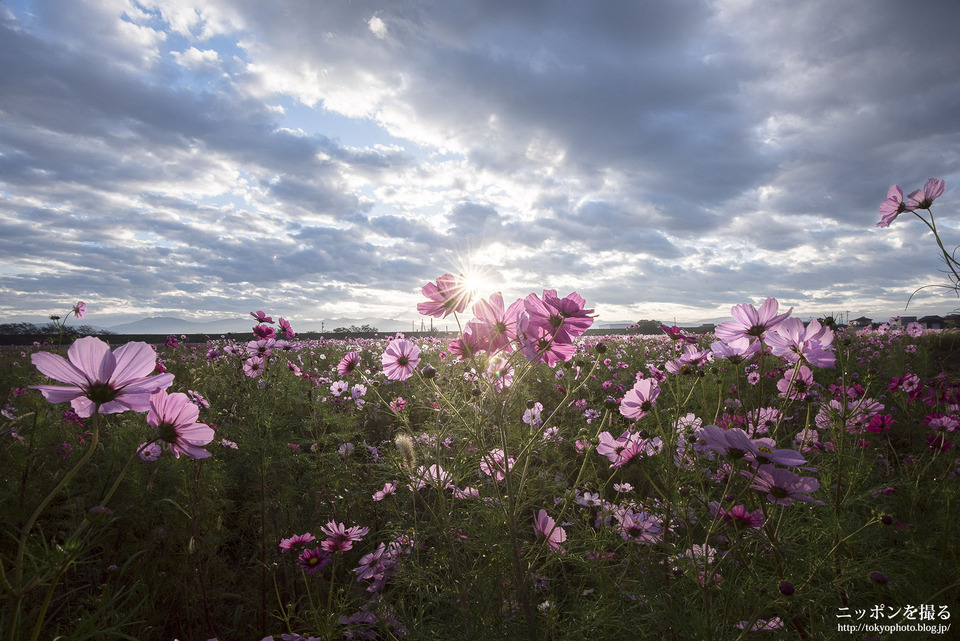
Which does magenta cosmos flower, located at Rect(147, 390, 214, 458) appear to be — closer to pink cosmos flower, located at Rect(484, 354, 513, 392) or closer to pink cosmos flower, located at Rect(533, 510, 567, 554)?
Answer: pink cosmos flower, located at Rect(484, 354, 513, 392)

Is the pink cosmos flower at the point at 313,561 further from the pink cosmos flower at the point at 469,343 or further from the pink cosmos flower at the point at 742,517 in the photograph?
the pink cosmos flower at the point at 742,517

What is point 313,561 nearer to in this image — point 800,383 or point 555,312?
point 555,312

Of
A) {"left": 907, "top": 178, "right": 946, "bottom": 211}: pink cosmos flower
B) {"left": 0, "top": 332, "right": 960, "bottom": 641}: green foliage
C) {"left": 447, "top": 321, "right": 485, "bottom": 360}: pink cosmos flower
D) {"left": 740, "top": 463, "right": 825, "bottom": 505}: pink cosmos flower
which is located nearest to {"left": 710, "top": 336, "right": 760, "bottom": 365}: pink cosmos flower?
{"left": 0, "top": 332, "right": 960, "bottom": 641}: green foliage

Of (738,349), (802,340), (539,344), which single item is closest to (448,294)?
(539,344)

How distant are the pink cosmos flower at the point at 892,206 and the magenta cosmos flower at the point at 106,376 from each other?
8.90 feet

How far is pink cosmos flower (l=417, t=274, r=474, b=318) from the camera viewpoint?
122 centimetres

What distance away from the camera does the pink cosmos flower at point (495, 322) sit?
4.05 feet

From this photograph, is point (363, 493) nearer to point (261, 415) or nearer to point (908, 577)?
point (261, 415)

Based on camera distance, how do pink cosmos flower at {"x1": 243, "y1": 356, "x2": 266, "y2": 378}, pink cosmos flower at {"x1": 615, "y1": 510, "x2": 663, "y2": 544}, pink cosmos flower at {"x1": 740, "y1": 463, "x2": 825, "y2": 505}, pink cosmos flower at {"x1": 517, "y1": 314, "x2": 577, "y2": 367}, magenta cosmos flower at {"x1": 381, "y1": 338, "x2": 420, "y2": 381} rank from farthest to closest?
1. pink cosmos flower at {"x1": 243, "y1": 356, "x2": 266, "y2": 378}
2. magenta cosmos flower at {"x1": 381, "y1": 338, "x2": 420, "y2": 381}
3. pink cosmos flower at {"x1": 615, "y1": 510, "x2": 663, "y2": 544}
4. pink cosmos flower at {"x1": 517, "y1": 314, "x2": 577, "y2": 367}
5. pink cosmos flower at {"x1": 740, "y1": 463, "x2": 825, "y2": 505}

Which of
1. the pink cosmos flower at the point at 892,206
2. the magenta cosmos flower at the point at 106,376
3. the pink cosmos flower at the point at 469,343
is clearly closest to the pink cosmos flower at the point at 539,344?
the pink cosmos flower at the point at 469,343

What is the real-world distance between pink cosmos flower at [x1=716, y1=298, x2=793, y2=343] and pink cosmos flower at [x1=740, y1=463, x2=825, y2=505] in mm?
512

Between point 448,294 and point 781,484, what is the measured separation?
2.97ft

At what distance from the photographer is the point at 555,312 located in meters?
1.20

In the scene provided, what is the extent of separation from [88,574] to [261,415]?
89 cm
